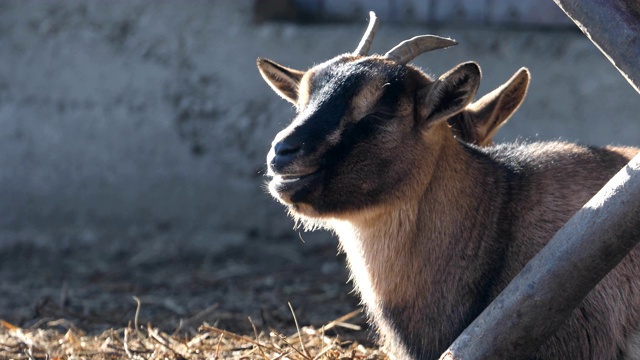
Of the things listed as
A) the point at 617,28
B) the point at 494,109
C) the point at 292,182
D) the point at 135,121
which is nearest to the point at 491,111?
the point at 494,109

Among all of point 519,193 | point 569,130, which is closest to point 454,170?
point 519,193

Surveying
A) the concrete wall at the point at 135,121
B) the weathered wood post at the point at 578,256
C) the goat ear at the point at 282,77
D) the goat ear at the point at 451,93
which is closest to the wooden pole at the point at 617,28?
the weathered wood post at the point at 578,256

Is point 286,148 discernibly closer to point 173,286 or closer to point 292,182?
point 292,182

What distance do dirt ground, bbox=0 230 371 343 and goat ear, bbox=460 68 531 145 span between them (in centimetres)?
126

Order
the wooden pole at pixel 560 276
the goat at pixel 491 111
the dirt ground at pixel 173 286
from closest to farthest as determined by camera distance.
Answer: the wooden pole at pixel 560 276
the goat at pixel 491 111
the dirt ground at pixel 173 286

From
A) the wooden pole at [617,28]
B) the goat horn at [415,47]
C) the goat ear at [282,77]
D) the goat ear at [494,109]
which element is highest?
the wooden pole at [617,28]

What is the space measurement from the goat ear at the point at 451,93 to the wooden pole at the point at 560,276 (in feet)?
2.65

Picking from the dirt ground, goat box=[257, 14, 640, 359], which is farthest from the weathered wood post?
the dirt ground

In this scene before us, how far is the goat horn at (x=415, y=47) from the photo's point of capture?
429 cm

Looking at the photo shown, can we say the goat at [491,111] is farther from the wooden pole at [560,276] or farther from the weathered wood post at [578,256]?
the wooden pole at [560,276]

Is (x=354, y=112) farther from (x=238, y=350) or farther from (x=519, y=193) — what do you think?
(x=238, y=350)

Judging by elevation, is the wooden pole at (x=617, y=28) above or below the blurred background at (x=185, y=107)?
above

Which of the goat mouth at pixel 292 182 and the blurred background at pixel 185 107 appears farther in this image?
the blurred background at pixel 185 107

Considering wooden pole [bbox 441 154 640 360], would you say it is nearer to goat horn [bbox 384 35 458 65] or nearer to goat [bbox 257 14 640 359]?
goat [bbox 257 14 640 359]
